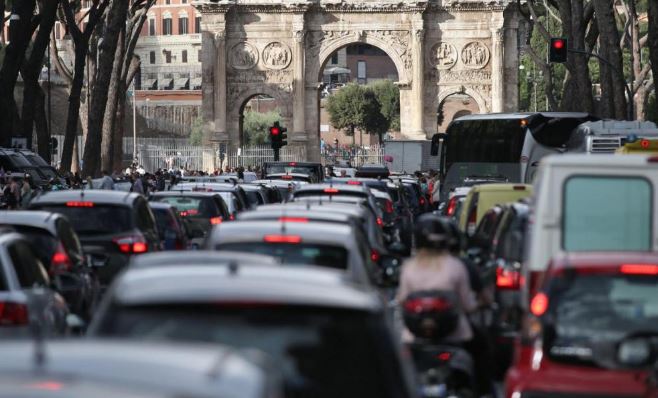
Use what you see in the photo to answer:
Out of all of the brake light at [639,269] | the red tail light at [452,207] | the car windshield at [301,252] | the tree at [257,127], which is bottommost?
the tree at [257,127]

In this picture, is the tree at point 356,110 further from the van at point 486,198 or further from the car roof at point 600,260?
the car roof at point 600,260

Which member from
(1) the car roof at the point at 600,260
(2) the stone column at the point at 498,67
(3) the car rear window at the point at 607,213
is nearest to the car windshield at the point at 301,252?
(1) the car roof at the point at 600,260

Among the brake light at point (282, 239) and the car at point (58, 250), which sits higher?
the brake light at point (282, 239)

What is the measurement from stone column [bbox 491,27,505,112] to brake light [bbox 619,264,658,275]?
71287 mm

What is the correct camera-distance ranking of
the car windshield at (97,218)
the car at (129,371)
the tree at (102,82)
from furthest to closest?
the tree at (102,82) < the car windshield at (97,218) < the car at (129,371)

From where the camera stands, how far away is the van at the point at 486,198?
23.1 metres

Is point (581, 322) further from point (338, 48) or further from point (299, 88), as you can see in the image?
point (338, 48)

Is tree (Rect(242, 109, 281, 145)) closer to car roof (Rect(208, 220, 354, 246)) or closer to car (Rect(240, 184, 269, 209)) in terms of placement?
car (Rect(240, 184, 269, 209))

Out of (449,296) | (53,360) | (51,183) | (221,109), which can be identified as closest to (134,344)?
(53,360)

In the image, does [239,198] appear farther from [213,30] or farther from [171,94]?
[171,94]

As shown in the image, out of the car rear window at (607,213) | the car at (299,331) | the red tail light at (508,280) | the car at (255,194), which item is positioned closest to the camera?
the car at (299,331)

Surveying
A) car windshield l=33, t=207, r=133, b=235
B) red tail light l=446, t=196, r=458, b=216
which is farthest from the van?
car windshield l=33, t=207, r=133, b=235

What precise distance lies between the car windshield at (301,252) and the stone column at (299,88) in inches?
2749

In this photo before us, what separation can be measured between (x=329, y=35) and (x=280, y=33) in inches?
90.1
